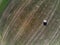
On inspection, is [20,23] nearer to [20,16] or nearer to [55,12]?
[20,16]

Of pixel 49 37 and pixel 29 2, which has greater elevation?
pixel 29 2

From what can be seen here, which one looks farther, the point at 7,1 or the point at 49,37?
the point at 7,1

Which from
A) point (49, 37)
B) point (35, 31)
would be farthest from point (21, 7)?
point (49, 37)

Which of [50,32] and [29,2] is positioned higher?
[29,2]

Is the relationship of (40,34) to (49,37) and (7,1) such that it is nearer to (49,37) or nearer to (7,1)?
(49,37)

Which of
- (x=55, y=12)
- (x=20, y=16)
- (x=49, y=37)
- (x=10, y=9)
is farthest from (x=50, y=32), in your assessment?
(x=10, y=9)

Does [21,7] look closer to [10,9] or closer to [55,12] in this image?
[10,9]

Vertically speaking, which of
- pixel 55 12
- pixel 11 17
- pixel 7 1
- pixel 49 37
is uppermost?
pixel 7 1
